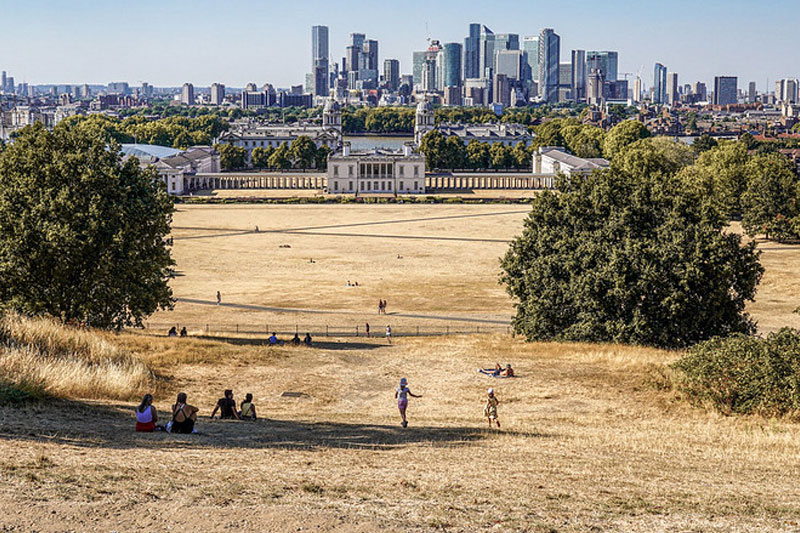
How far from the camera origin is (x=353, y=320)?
48.8 meters

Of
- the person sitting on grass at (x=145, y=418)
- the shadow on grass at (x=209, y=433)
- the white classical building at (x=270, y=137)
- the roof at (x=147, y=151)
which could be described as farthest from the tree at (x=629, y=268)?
the white classical building at (x=270, y=137)

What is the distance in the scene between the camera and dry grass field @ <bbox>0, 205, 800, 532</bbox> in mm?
13289

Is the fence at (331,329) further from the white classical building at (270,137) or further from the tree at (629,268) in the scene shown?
the white classical building at (270,137)

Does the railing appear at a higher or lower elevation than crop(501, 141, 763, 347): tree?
lower

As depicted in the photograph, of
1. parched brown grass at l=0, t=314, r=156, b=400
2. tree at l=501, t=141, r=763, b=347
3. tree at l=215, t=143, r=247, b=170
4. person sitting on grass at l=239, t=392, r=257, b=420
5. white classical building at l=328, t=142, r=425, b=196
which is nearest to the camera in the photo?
parched brown grass at l=0, t=314, r=156, b=400

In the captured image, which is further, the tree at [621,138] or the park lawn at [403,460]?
the tree at [621,138]

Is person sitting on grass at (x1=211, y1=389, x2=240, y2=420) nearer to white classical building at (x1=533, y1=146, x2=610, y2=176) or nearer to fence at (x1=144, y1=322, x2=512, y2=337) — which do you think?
fence at (x1=144, y1=322, x2=512, y2=337)

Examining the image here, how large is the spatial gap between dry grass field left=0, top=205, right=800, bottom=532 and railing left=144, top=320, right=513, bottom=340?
2810 mm

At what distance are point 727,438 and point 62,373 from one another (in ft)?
51.3

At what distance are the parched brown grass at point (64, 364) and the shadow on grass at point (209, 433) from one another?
92 cm

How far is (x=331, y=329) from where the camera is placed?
45281mm

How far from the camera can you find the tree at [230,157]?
16775cm

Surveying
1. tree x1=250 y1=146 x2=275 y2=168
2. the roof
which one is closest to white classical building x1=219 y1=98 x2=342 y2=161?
tree x1=250 y1=146 x2=275 y2=168

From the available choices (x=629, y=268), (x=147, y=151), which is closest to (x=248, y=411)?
(x=629, y=268)
